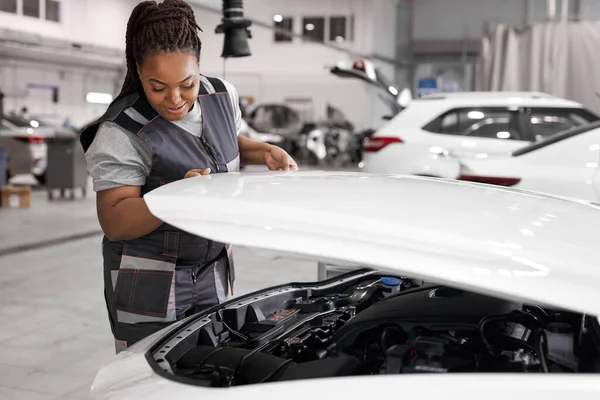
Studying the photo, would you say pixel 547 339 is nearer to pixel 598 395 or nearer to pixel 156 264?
pixel 598 395

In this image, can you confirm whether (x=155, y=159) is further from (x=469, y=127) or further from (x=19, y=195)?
(x=19, y=195)

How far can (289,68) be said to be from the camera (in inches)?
850

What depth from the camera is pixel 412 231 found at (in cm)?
121

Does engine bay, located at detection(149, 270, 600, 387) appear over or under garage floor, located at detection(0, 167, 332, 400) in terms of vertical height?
over

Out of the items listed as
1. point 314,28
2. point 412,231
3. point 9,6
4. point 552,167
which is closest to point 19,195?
point 9,6

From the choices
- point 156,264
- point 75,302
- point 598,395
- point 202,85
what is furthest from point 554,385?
point 75,302

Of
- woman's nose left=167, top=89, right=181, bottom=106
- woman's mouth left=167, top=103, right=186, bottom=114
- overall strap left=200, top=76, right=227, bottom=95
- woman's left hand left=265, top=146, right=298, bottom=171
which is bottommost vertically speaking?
woman's left hand left=265, top=146, right=298, bottom=171

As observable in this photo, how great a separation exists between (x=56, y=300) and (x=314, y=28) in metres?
16.6

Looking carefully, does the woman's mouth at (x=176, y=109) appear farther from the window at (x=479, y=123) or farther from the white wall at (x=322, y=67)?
the white wall at (x=322, y=67)

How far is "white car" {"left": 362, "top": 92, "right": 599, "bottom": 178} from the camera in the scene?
700 centimetres

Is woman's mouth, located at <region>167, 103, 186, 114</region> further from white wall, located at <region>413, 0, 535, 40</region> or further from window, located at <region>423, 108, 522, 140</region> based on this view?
white wall, located at <region>413, 0, 535, 40</region>

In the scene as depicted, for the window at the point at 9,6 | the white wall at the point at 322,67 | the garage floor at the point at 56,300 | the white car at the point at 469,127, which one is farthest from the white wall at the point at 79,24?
the white wall at the point at 322,67

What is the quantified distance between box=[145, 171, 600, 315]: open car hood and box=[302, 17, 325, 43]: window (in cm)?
1849

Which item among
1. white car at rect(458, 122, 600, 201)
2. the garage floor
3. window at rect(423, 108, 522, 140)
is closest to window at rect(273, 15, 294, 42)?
window at rect(423, 108, 522, 140)
